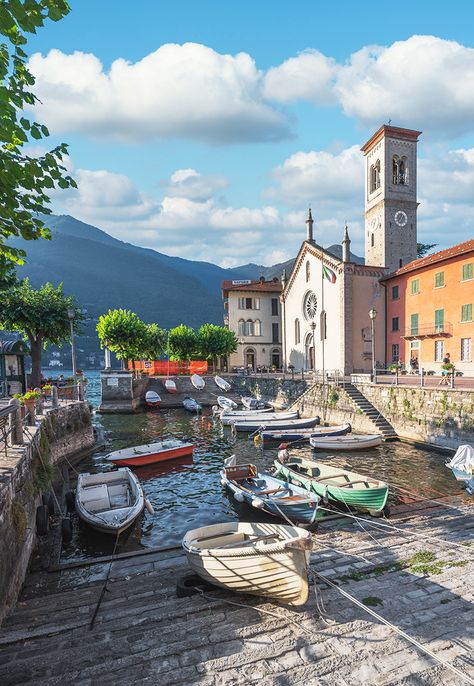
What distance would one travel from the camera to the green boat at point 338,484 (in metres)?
12.3

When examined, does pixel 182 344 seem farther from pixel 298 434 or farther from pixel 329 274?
pixel 298 434

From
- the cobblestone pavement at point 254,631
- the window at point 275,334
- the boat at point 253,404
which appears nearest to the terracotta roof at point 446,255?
the boat at point 253,404

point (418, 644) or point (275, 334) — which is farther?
point (275, 334)

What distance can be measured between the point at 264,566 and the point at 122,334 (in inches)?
1668

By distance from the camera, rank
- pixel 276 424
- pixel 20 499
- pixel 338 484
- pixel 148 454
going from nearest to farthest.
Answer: pixel 20 499
pixel 338 484
pixel 148 454
pixel 276 424

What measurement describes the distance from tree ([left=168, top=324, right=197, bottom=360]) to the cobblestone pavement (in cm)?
4635

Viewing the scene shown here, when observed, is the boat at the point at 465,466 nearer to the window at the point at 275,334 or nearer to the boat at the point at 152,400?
the boat at the point at 152,400

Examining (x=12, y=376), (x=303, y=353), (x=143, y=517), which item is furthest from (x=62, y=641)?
(x=303, y=353)

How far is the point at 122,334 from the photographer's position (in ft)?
152

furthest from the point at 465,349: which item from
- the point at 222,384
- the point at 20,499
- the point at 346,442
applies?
the point at 20,499

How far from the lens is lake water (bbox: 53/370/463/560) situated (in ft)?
40.8

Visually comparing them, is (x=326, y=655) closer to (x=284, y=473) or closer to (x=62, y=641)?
(x=62, y=641)

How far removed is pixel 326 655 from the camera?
5.46m

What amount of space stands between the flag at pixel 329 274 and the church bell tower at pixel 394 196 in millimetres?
7690
